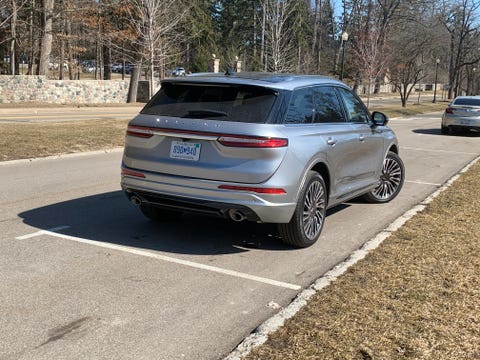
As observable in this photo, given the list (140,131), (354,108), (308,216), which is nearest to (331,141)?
(308,216)

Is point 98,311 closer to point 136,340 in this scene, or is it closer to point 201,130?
point 136,340

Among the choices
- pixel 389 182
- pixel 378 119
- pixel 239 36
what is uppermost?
pixel 239 36

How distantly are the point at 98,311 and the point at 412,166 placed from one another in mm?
9628

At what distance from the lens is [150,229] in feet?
20.1

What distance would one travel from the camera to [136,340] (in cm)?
354

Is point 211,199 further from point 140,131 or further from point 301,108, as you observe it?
point 301,108

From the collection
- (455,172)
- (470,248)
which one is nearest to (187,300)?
(470,248)

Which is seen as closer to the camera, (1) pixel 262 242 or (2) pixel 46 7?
(1) pixel 262 242

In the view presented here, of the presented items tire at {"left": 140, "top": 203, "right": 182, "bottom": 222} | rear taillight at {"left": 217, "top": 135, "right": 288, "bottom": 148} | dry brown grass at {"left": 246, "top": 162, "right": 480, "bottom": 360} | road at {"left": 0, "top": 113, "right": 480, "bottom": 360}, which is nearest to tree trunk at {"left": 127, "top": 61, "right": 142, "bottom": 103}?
road at {"left": 0, "top": 113, "right": 480, "bottom": 360}

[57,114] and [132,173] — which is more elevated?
[132,173]

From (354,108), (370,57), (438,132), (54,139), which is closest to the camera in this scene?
(354,108)

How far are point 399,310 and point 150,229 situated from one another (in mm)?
3088

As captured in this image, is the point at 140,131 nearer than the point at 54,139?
Yes

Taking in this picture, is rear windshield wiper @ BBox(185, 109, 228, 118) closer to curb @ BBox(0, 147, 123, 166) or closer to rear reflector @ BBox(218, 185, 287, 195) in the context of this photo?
rear reflector @ BBox(218, 185, 287, 195)
